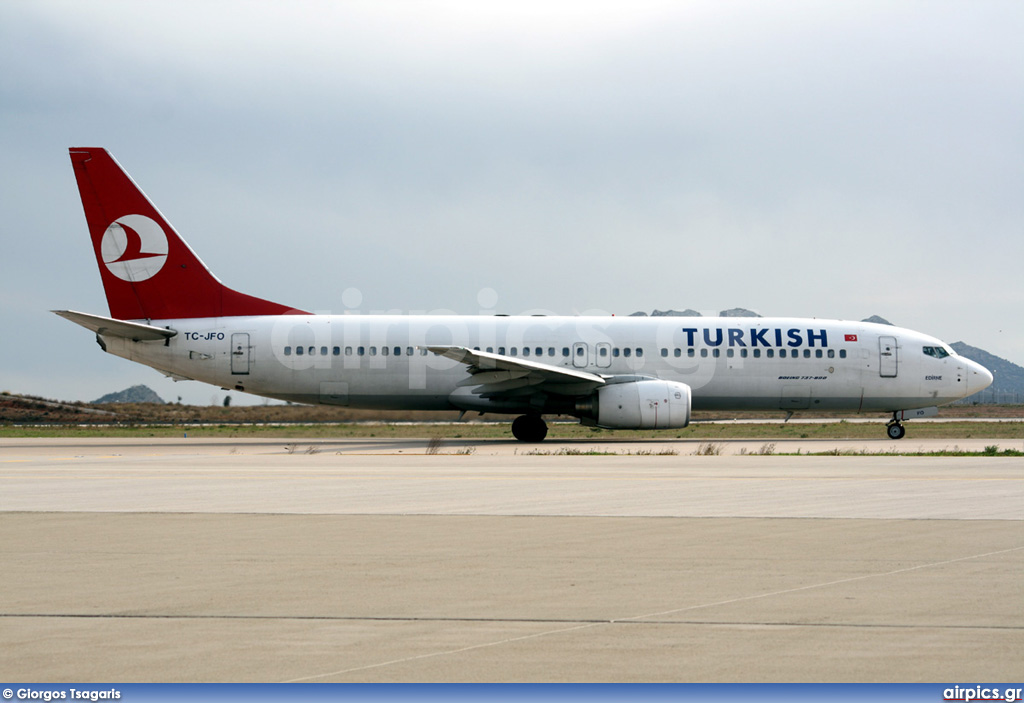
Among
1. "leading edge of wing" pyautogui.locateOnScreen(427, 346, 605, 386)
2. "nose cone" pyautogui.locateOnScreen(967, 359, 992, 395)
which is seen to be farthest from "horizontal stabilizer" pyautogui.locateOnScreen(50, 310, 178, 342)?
"nose cone" pyautogui.locateOnScreen(967, 359, 992, 395)

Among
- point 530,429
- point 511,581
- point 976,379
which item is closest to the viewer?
point 511,581

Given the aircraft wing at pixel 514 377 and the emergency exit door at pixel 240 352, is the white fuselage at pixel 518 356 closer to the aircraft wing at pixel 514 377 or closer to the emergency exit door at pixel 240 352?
the emergency exit door at pixel 240 352

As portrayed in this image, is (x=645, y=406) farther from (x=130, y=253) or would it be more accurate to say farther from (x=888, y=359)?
(x=130, y=253)

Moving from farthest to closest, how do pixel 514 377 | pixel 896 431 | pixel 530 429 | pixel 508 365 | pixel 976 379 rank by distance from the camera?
pixel 976 379, pixel 896 431, pixel 530 429, pixel 514 377, pixel 508 365

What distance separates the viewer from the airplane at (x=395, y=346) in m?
30.2

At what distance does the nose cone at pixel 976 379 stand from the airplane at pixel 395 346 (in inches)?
150

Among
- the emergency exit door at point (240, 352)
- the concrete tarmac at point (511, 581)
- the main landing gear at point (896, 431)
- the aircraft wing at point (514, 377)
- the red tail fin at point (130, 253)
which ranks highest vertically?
the red tail fin at point (130, 253)

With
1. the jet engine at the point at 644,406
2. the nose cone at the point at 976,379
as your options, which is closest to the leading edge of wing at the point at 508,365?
the jet engine at the point at 644,406

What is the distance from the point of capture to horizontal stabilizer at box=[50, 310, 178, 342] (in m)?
28.5

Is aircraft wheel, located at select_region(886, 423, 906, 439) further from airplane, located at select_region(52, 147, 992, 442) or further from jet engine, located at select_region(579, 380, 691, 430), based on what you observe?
jet engine, located at select_region(579, 380, 691, 430)

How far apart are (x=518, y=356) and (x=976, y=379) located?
1528 cm

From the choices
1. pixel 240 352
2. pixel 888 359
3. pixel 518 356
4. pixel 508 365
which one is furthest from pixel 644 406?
pixel 240 352

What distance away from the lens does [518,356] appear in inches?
1208

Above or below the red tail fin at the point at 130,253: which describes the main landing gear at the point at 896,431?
below
